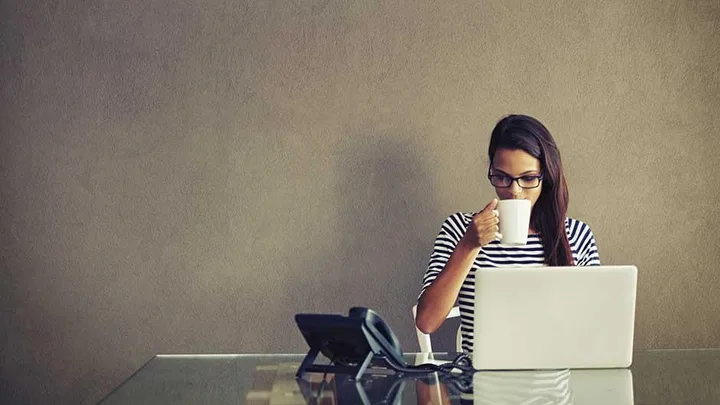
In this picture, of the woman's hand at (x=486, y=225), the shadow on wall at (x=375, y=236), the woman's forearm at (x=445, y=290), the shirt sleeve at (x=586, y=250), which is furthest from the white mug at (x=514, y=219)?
the shadow on wall at (x=375, y=236)

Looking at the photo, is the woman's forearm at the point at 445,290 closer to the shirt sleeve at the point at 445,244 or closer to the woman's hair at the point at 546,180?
the shirt sleeve at the point at 445,244

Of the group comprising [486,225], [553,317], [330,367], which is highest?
[486,225]

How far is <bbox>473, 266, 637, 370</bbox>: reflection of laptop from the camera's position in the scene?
192 cm

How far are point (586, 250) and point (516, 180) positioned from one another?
1.26 ft

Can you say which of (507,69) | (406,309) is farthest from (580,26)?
(406,309)

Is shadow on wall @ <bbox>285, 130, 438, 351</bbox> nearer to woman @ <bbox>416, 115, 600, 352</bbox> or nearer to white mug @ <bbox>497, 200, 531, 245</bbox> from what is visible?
woman @ <bbox>416, 115, 600, 352</bbox>

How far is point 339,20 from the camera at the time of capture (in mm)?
3354

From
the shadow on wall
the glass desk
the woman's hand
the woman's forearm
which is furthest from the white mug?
the shadow on wall

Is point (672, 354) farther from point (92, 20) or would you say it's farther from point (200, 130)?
point (92, 20)

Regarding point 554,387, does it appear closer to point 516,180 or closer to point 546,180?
point 516,180

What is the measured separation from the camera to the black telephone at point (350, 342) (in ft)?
6.27

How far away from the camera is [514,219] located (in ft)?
7.16

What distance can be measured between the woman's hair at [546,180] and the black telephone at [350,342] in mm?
902

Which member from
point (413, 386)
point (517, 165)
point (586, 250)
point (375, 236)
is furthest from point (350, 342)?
point (375, 236)
